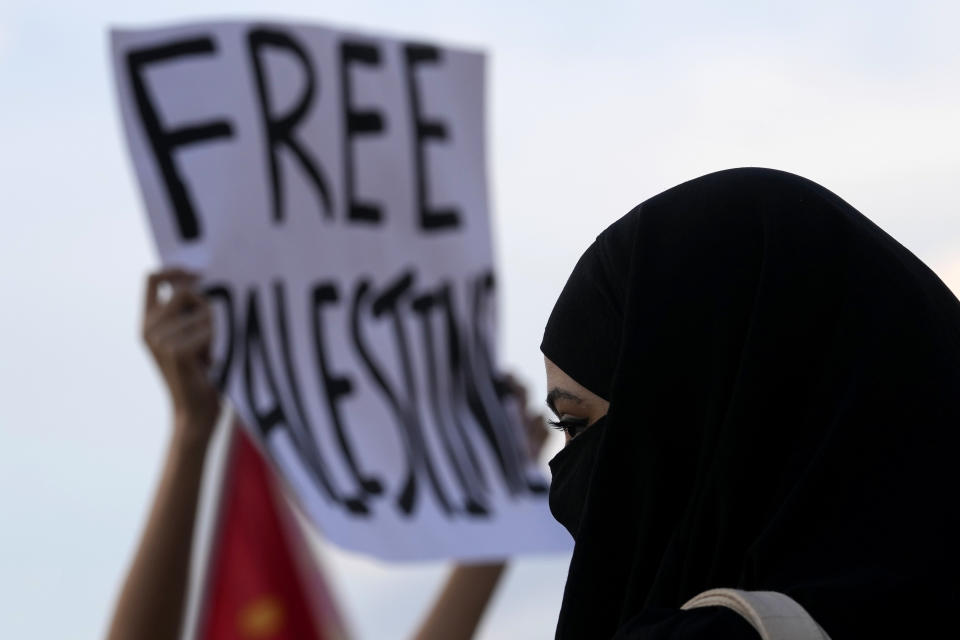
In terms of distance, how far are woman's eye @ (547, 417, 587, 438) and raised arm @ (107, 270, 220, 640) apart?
160 cm

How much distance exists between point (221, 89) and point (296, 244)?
1.43 feet

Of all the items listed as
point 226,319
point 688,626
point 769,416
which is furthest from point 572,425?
point 226,319

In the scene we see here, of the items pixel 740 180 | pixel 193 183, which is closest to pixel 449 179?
Answer: pixel 193 183

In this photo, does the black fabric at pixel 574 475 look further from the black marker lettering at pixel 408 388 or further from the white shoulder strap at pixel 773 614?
the black marker lettering at pixel 408 388

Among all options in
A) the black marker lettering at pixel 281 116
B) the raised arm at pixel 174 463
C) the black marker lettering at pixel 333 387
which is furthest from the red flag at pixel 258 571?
the black marker lettering at pixel 281 116

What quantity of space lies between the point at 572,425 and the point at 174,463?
6.00 ft

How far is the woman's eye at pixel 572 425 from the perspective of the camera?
1.58 meters

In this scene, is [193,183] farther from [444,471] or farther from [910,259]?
[910,259]

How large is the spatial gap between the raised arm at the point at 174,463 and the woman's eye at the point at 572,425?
1.60 m

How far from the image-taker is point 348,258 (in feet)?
14.0

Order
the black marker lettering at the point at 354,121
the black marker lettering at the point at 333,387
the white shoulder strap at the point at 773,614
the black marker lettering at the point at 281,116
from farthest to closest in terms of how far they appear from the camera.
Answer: the black marker lettering at the point at 354,121 → the black marker lettering at the point at 281,116 → the black marker lettering at the point at 333,387 → the white shoulder strap at the point at 773,614

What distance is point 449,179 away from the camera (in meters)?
4.56

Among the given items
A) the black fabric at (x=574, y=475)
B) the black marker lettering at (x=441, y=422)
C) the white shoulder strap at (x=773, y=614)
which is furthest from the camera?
the black marker lettering at (x=441, y=422)

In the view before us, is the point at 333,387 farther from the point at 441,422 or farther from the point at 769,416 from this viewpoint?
the point at 769,416
